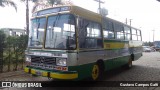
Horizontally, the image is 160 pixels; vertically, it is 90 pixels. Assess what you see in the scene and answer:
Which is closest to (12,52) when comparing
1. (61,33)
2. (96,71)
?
(96,71)

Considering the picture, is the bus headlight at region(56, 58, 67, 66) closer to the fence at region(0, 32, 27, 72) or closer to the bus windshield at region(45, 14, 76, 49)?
the bus windshield at region(45, 14, 76, 49)

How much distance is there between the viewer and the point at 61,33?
6.64 metres

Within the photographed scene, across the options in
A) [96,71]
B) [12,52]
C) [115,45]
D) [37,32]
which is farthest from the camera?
[12,52]

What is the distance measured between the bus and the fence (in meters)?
3.70

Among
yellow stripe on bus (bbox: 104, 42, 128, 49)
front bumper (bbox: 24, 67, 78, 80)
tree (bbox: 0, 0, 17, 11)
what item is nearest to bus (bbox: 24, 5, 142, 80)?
front bumper (bbox: 24, 67, 78, 80)

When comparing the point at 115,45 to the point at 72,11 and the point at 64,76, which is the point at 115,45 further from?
the point at 64,76

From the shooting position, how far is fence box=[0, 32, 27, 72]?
35.0ft

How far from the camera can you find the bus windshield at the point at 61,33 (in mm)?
6543

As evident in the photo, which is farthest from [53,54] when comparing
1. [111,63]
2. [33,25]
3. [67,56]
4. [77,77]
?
[111,63]

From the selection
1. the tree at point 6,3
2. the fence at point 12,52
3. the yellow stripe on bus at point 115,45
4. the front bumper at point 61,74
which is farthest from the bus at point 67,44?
the tree at point 6,3

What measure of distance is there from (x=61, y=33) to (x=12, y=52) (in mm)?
5777

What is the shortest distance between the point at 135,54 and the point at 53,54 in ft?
31.2

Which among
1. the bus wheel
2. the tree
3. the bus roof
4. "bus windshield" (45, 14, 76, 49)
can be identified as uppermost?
the tree

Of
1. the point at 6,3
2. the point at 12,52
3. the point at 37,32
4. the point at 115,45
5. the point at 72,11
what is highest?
the point at 6,3
